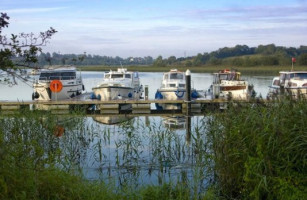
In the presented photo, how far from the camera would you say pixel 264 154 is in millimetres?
7250

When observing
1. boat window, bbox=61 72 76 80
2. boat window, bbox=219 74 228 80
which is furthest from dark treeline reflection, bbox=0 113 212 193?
boat window, bbox=219 74 228 80

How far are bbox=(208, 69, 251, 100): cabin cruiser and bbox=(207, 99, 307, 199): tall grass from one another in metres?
15.9

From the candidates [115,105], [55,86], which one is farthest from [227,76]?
[55,86]

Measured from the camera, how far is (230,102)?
10430 millimetres

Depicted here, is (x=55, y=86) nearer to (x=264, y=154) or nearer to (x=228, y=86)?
(x=228, y=86)

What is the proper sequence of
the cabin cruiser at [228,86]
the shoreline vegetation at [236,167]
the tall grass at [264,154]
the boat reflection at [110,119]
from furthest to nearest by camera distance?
the cabin cruiser at [228,86] → the boat reflection at [110,119] → the tall grass at [264,154] → the shoreline vegetation at [236,167]

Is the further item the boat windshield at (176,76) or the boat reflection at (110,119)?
the boat windshield at (176,76)

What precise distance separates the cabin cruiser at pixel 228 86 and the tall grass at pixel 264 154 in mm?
15859

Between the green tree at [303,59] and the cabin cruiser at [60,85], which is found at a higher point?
the green tree at [303,59]

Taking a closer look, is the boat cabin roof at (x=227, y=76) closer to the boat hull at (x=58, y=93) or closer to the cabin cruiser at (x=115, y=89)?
the cabin cruiser at (x=115, y=89)

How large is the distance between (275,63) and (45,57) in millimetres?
65011

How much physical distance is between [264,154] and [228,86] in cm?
2101

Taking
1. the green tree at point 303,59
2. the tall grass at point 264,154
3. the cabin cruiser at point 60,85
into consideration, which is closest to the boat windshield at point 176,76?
the cabin cruiser at point 60,85

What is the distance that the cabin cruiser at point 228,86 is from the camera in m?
26.2
